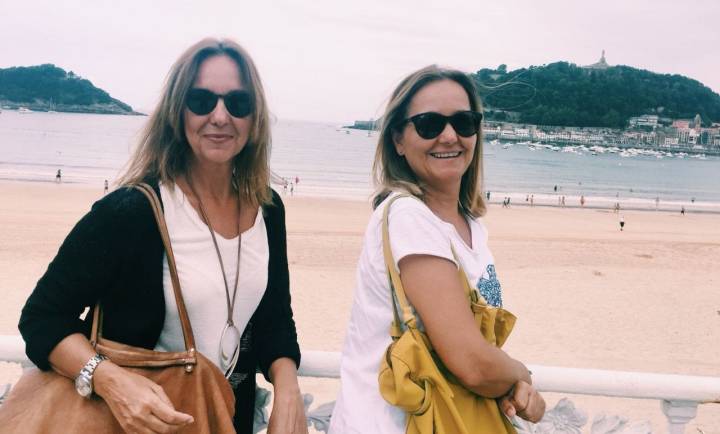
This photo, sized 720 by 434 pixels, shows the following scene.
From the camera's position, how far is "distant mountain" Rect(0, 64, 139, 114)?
158000mm

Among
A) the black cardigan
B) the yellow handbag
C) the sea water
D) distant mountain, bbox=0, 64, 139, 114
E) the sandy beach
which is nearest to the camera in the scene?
the yellow handbag

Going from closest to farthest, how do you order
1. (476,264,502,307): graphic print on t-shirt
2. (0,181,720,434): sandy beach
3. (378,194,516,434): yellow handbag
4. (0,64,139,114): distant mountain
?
(378,194,516,434): yellow handbag → (476,264,502,307): graphic print on t-shirt → (0,181,720,434): sandy beach → (0,64,139,114): distant mountain

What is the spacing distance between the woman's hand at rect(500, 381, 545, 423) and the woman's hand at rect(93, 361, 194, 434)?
3.00 ft

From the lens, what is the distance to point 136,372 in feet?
5.58

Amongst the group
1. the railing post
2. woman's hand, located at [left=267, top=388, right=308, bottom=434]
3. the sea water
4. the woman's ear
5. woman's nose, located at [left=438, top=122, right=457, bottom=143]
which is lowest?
the sea water

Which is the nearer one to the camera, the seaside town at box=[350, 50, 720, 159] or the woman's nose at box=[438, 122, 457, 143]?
the woman's nose at box=[438, 122, 457, 143]

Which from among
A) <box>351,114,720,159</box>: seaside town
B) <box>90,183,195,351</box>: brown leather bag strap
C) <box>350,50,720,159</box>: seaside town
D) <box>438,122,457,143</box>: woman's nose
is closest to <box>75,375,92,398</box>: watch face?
<box>90,183,195,351</box>: brown leather bag strap

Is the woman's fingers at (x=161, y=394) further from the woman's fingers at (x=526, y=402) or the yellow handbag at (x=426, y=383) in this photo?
the woman's fingers at (x=526, y=402)

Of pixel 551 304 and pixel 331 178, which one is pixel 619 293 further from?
pixel 331 178

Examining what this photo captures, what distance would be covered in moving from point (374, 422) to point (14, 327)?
28.4 ft

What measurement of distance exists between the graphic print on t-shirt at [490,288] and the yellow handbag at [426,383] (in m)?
0.09

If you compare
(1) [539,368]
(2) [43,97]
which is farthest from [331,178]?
(2) [43,97]

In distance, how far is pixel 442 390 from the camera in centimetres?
164

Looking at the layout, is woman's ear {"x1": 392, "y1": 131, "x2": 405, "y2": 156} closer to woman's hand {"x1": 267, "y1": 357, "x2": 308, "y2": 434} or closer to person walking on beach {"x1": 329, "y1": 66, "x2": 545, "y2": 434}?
person walking on beach {"x1": 329, "y1": 66, "x2": 545, "y2": 434}
